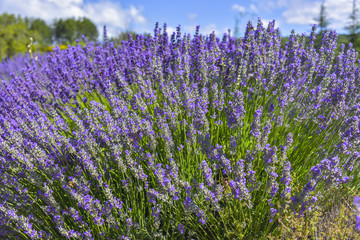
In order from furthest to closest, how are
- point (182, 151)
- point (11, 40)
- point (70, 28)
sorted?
point (70, 28) → point (11, 40) → point (182, 151)

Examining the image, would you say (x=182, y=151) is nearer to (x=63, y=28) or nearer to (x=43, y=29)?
(x=63, y=28)

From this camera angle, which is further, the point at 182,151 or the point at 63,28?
the point at 63,28

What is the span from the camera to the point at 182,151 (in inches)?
105

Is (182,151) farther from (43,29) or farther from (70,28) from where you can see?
(43,29)

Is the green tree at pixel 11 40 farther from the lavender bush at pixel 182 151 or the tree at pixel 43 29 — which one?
the tree at pixel 43 29

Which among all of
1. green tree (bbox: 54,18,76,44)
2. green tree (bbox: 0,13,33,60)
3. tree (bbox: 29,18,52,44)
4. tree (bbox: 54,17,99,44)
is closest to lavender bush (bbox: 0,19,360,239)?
green tree (bbox: 0,13,33,60)

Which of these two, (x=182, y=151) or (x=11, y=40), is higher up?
(x=11, y=40)

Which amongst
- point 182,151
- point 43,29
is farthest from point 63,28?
point 182,151

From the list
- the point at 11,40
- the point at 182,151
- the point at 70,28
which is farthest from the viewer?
the point at 70,28

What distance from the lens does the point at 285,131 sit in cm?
288

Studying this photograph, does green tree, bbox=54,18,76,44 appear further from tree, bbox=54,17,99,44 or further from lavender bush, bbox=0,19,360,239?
lavender bush, bbox=0,19,360,239

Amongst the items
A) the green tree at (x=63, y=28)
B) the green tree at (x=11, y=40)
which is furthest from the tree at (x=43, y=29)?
the green tree at (x=11, y=40)

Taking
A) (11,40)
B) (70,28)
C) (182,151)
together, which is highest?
(70,28)

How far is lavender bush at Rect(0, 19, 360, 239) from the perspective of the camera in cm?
212
